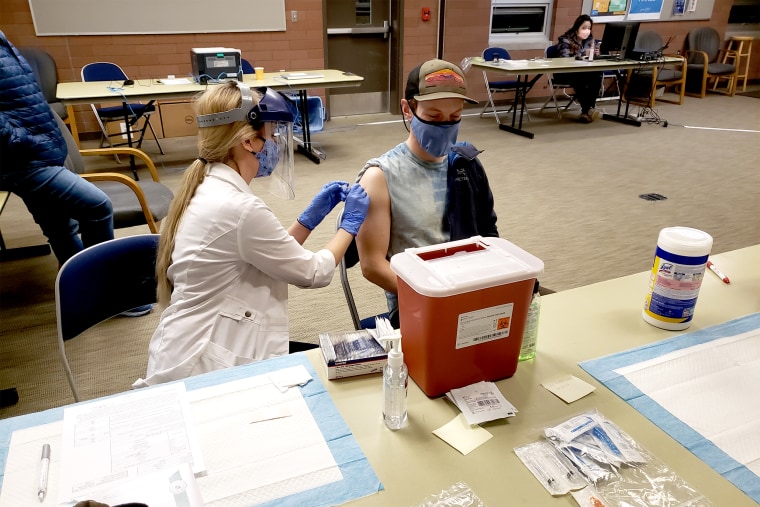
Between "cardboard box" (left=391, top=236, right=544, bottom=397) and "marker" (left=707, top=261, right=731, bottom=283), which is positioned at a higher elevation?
"cardboard box" (left=391, top=236, right=544, bottom=397)

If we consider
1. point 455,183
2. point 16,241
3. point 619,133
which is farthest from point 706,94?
point 16,241

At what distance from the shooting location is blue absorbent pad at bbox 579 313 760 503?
3.01 ft

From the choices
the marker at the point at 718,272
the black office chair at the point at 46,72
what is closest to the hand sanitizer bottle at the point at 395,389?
the marker at the point at 718,272

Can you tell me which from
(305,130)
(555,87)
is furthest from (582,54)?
(305,130)

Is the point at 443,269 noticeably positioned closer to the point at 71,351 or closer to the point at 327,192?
the point at 327,192

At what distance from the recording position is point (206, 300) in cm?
146

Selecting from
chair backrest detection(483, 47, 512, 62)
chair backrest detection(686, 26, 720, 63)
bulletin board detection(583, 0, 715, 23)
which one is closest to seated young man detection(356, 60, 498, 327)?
chair backrest detection(483, 47, 512, 62)

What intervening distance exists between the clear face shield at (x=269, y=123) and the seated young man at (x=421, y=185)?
0.87 ft

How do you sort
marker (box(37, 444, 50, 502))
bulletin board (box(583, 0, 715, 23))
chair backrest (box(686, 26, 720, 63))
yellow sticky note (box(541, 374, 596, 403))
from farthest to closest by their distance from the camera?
chair backrest (box(686, 26, 720, 63)), bulletin board (box(583, 0, 715, 23)), yellow sticky note (box(541, 374, 596, 403)), marker (box(37, 444, 50, 502))

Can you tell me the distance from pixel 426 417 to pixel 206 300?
2.32ft

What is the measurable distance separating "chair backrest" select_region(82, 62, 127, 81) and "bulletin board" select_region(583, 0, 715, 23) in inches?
239

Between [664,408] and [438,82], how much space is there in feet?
3.32

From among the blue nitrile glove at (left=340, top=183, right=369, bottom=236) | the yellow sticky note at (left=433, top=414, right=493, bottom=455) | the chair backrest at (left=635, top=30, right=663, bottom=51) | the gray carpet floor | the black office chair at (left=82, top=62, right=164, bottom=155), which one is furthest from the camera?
the chair backrest at (left=635, top=30, right=663, bottom=51)

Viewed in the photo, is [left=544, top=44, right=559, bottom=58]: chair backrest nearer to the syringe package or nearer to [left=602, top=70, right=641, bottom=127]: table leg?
[left=602, top=70, right=641, bottom=127]: table leg
